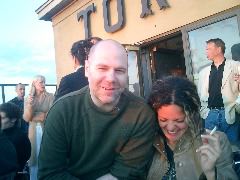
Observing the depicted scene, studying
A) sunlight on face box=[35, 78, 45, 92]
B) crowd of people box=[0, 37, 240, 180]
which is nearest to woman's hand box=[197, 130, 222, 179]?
crowd of people box=[0, 37, 240, 180]

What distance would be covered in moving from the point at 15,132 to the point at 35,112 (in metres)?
0.65

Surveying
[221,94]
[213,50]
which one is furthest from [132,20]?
[221,94]

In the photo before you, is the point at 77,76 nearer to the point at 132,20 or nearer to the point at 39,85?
the point at 39,85

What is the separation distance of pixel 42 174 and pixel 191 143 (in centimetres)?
104

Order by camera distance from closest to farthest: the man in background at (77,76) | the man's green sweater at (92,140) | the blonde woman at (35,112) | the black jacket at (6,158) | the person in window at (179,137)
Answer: the man's green sweater at (92,140)
the person in window at (179,137)
the man in background at (77,76)
the black jacket at (6,158)
the blonde woman at (35,112)

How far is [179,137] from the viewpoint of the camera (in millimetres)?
2359

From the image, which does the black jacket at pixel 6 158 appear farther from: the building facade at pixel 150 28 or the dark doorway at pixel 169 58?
the dark doorway at pixel 169 58

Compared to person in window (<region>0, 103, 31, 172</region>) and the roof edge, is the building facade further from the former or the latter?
person in window (<region>0, 103, 31, 172</region>)

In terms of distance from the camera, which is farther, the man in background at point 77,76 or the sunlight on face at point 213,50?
the sunlight on face at point 213,50

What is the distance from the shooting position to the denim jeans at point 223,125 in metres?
5.04

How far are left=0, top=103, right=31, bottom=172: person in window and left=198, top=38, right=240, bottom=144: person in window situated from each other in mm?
2669

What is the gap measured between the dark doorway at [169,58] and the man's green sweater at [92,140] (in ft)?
19.4

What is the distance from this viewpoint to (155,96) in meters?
2.38

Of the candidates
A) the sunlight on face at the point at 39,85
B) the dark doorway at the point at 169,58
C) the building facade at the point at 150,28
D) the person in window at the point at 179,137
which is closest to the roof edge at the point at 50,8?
the building facade at the point at 150,28
